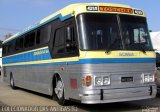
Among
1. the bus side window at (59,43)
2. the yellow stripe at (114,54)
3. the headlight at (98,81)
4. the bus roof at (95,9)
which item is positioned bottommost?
the headlight at (98,81)

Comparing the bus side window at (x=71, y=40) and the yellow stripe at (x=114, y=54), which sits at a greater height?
the bus side window at (x=71, y=40)

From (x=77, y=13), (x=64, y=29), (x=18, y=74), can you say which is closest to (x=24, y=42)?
(x=18, y=74)

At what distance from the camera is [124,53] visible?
10297 mm

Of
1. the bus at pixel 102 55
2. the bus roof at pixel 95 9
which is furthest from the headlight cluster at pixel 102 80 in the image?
the bus roof at pixel 95 9

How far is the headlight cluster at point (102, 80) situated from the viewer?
9.74 meters

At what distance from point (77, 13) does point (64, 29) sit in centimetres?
111

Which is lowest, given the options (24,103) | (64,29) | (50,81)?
(24,103)

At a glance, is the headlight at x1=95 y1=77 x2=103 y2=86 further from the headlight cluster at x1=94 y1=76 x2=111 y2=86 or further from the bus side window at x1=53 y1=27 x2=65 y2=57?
the bus side window at x1=53 y1=27 x2=65 y2=57

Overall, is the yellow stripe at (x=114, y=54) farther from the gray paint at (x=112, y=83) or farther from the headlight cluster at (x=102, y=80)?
the headlight cluster at (x=102, y=80)

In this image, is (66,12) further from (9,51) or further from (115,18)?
(9,51)

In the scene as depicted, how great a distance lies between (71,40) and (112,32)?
1254 mm

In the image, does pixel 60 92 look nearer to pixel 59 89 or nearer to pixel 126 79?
pixel 59 89

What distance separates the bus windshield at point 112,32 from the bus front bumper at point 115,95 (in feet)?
4.02

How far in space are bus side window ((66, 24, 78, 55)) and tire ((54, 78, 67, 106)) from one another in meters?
1.36
